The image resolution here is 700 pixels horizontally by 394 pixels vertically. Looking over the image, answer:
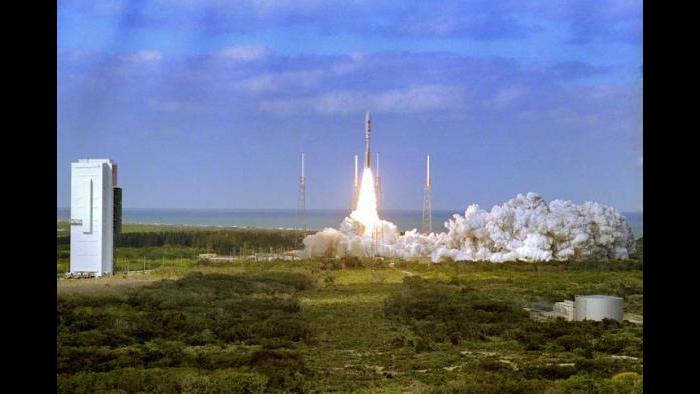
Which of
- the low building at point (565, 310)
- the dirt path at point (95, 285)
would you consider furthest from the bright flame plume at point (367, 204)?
the low building at point (565, 310)

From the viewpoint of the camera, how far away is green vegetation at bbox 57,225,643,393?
8016 mm

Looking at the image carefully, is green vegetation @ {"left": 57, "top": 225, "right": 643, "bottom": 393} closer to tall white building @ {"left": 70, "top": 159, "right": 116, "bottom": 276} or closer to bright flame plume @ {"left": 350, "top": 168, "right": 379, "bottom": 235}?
tall white building @ {"left": 70, "top": 159, "right": 116, "bottom": 276}

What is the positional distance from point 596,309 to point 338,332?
131 inches

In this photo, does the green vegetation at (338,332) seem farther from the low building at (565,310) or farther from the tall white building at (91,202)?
the tall white building at (91,202)

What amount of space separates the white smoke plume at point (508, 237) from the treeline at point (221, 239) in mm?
1395

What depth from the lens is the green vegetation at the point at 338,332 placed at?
8.02m

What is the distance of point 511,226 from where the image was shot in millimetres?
16906

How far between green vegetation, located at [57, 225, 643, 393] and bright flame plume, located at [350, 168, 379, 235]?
8.49ft

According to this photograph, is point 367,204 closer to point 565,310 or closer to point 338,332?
point 565,310

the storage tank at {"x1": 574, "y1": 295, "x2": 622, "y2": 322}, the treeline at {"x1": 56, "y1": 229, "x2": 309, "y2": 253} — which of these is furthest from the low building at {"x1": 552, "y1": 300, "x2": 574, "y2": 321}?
the treeline at {"x1": 56, "y1": 229, "x2": 309, "y2": 253}
